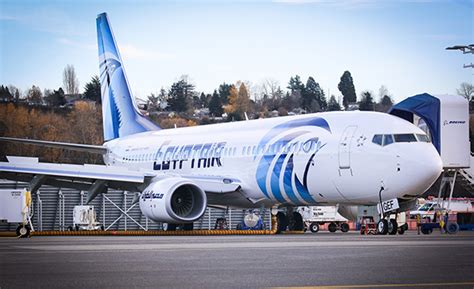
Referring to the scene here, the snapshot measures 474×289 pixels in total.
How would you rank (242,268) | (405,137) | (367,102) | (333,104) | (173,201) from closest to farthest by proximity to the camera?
1. (242,268)
2. (405,137)
3. (173,201)
4. (367,102)
5. (333,104)

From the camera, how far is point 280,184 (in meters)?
29.7

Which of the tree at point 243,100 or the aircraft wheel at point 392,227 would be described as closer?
the aircraft wheel at point 392,227

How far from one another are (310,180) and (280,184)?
1.41 meters

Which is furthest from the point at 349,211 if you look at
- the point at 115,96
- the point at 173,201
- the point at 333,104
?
the point at 333,104

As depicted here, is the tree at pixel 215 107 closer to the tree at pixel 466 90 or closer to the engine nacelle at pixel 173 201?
the tree at pixel 466 90

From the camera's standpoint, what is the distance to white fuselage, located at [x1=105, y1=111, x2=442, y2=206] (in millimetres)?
26453

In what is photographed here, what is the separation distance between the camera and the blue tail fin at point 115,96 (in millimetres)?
40844

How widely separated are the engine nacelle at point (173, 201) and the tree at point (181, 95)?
129 feet

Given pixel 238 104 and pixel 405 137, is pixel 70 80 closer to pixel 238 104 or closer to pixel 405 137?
pixel 238 104

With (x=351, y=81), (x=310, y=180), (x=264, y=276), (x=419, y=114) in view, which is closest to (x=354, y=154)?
(x=310, y=180)

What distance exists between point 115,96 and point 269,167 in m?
12.7

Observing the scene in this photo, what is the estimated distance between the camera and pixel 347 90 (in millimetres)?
Result: 62938

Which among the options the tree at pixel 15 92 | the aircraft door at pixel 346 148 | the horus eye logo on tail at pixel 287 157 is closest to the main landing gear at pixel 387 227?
the aircraft door at pixel 346 148

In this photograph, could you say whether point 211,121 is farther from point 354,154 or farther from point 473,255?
point 473,255
